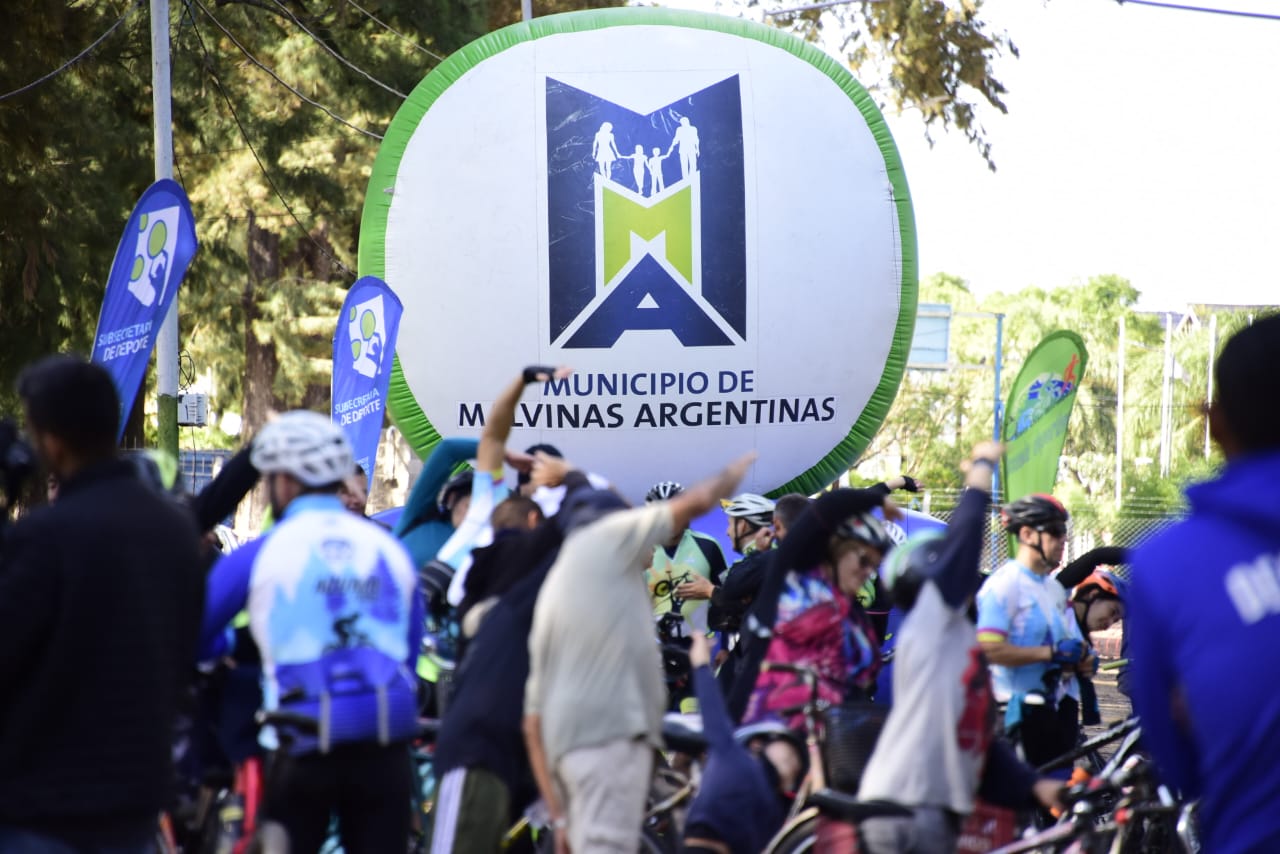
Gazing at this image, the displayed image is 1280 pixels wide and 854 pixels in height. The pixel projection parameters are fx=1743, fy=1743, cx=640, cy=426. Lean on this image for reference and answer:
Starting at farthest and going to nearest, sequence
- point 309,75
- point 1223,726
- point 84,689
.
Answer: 1. point 309,75
2. point 84,689
3. point 1223,726

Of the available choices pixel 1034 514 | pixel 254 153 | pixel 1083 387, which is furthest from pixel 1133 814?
pixel 1083 387

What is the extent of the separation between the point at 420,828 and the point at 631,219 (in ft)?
17.2

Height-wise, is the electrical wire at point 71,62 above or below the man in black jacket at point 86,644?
above

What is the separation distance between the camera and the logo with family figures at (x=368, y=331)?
1089 cm

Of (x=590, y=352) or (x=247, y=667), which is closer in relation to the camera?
(x=247, y=667)

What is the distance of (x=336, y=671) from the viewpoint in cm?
456

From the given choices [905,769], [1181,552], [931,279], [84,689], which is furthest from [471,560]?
[931,279]

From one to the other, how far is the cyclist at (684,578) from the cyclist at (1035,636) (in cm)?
189

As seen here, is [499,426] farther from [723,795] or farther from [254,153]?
[254,153]

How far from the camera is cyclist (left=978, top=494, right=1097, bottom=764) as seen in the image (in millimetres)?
7414

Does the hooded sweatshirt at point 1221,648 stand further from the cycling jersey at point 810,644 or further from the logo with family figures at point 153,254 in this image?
the logo with family figures at point 153,254

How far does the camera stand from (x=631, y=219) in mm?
10664

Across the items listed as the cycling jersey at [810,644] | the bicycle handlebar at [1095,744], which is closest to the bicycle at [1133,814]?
the bicycle handlebar at [1095,744]

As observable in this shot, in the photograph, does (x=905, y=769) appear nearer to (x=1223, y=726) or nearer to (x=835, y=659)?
(x=835, y=659)
